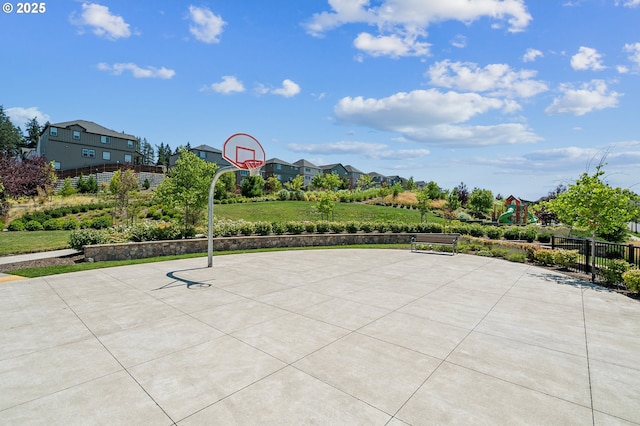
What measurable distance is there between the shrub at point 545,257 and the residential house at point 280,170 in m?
70.5

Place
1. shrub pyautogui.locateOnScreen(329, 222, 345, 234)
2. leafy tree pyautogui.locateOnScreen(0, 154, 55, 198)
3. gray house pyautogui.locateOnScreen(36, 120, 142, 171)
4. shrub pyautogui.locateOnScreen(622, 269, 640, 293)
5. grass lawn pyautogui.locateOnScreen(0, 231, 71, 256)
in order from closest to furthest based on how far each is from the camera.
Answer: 1. shrub pyautogui.locateOnScreen(622, 269, 640, 293)
2. grass lawn pyautogui.locateOnScreen(0, 231, 71, 256)
3. shrub pyautogui.locateOnScreen(329, 222, 345, 234)
4. leafy tree pyautogui.locateOnScreen(0, 154, 55, 198)
5. gray house pyautogui.locateOnScreen(36, 120, 142, 171)

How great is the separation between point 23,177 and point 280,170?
57588 mm

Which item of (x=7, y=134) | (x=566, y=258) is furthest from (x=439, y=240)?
(x=7, y=134)

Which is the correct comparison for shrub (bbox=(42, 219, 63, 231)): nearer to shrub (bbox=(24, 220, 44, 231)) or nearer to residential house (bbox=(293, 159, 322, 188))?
shrub (bbox=(24, 220, 44, 231))

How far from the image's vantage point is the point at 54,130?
153ft

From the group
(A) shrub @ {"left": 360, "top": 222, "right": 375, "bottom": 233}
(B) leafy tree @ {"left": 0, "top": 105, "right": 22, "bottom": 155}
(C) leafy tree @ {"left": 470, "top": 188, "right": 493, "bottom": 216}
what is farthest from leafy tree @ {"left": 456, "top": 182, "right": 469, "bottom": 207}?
(B) leafy tree @ {"left": 0, "top": 105, "right": 22, "bottom": 155}

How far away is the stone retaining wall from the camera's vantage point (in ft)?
41.2

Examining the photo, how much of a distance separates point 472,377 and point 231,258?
11185 millimetres

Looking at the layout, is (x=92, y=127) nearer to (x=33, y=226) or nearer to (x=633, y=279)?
(x=33, y=226)

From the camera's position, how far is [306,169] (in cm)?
9206

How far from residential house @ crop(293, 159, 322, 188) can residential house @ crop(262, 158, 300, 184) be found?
274 cm

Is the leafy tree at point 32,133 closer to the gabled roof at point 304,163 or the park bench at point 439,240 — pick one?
the gabled roof at point 304,163

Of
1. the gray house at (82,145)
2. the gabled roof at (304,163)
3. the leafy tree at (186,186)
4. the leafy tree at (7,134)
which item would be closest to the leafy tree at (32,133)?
the leafy tree at (7,134)

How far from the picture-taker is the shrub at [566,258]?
12247mm
